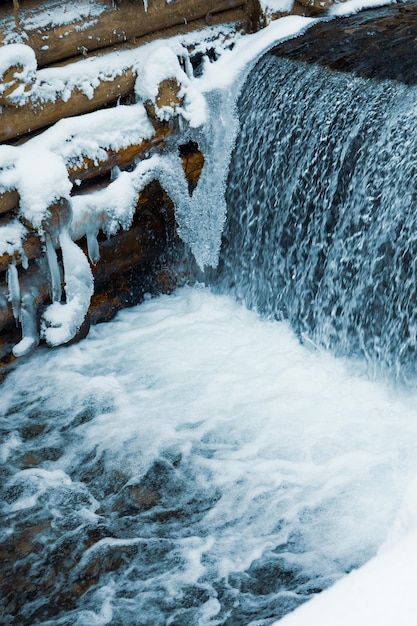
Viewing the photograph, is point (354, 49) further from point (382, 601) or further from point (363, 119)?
point (382, 601)

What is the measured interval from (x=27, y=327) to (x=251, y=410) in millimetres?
1550

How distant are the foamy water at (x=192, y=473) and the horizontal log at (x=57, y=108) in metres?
1.39

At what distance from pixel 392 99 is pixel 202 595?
286 centimetres

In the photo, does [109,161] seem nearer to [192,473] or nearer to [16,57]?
[16,57]

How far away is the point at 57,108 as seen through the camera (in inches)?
199

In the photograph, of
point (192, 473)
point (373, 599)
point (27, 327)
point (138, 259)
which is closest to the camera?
point (373, 599)

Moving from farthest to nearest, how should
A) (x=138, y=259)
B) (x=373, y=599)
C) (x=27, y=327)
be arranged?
(x=138, y=259)
(x=27, y=327)
(x=373, y=599)

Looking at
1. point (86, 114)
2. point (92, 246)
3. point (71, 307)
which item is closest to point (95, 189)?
point (92, 246)

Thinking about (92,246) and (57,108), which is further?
(92,246)

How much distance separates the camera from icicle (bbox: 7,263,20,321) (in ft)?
16.0

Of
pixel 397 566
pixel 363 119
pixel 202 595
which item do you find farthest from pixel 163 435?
pixel 397 566

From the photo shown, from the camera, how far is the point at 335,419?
4336 millimetres

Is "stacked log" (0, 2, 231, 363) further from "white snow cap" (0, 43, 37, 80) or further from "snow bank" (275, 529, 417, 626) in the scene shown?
"snow bank" (275, 529, 417, 626)

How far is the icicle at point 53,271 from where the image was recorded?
4.94m
